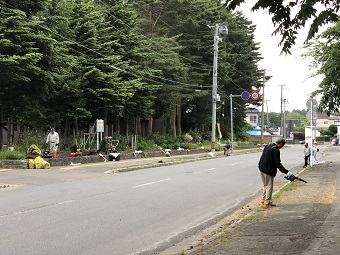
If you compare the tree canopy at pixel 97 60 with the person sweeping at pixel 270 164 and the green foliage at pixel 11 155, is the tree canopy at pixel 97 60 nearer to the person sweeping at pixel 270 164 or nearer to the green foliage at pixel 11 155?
the person sweeping at pixel 270 164

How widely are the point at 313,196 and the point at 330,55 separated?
426 inches

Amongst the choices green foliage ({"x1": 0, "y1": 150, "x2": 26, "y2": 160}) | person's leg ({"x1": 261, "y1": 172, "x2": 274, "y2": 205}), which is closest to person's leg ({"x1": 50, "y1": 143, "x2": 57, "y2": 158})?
green foliage ({"x1": 0, "y1": 150, "x2": 26, "y2": 160})

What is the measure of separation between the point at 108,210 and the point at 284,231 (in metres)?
4.44

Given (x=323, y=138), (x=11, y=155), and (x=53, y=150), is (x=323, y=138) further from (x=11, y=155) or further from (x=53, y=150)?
(x=11, y=155)

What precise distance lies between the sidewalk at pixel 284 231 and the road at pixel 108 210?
3.13 feet

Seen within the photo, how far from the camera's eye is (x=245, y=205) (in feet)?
38.7

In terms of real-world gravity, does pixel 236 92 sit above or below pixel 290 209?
above

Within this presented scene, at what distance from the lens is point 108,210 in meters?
10.4

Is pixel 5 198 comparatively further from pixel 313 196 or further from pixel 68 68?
pixel 68 68

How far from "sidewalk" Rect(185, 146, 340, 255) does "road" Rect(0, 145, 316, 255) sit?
953mm

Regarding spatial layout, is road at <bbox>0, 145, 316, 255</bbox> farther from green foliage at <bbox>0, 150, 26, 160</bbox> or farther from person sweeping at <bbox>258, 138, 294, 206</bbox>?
green foliage at <bbox>0, 150, 26, 160</bbox>

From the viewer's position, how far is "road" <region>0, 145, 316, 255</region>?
7.37 m

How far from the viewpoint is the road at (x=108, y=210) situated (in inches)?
290

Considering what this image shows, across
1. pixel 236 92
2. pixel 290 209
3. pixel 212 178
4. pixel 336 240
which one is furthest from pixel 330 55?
pixel 236 92
